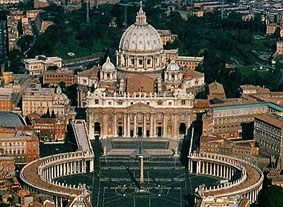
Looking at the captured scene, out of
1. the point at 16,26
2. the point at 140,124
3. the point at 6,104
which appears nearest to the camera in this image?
the point at 140,124

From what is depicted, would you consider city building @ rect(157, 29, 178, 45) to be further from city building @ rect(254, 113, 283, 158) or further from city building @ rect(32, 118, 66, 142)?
city building @ rect(254, 113, 283, 158)

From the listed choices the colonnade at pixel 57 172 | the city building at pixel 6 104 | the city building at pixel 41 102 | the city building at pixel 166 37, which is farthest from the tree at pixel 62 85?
the city building at pixel 166 37

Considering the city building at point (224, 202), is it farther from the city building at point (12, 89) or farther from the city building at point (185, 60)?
the city building at point (185, 60)

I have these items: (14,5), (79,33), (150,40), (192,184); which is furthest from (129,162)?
(14,5)

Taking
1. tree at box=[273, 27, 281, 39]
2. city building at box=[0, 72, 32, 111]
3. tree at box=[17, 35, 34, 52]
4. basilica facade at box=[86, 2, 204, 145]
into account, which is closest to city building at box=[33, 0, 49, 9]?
tree at box=[17, 35, 34, 52]

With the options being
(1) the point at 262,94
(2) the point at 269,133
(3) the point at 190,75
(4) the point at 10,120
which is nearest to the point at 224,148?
(2) the point at 269,133

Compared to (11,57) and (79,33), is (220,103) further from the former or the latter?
(79,33)

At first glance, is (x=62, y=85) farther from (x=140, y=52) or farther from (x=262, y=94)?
(x=262, y=94)
